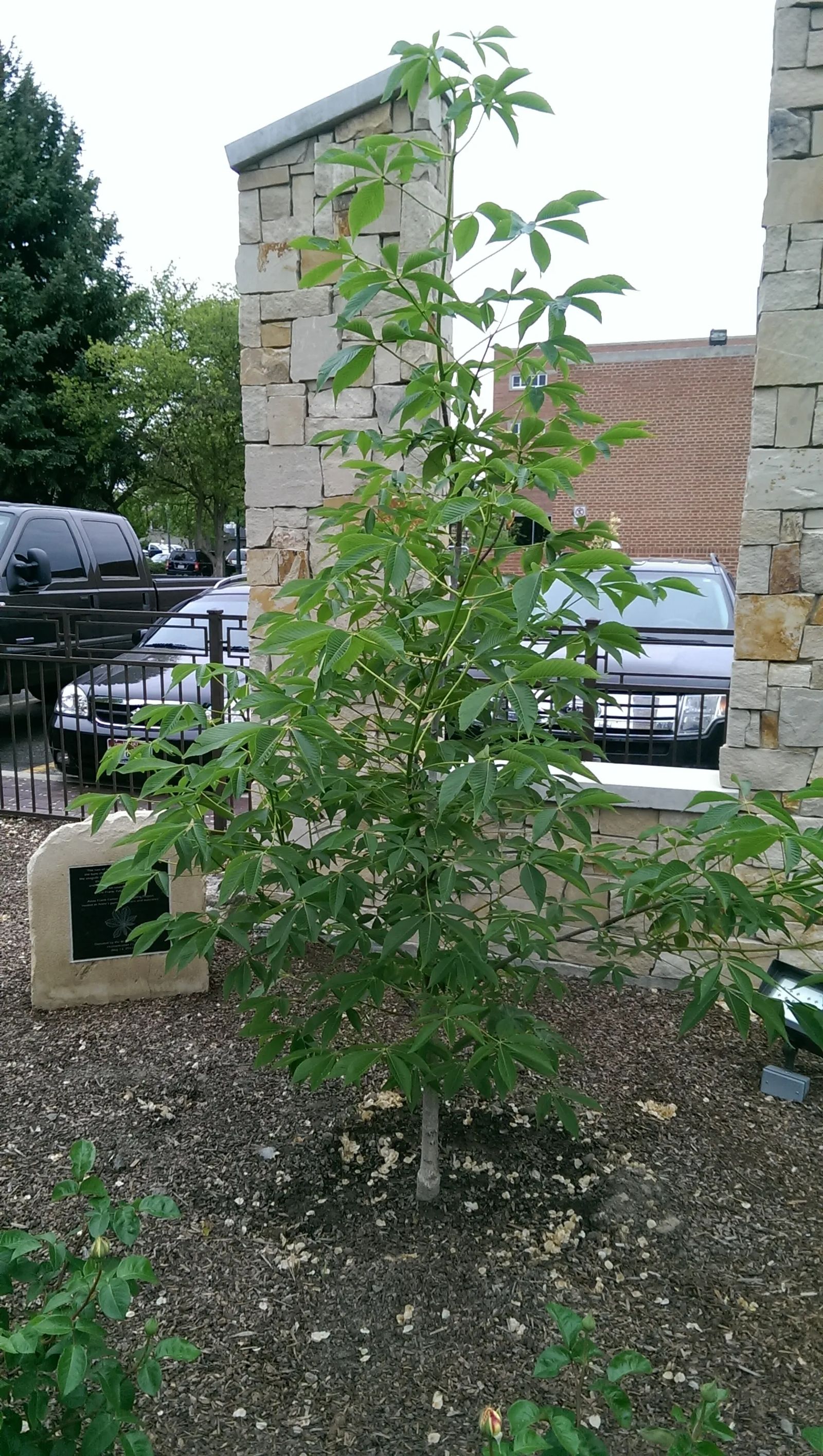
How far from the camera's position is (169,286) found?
2814 cm

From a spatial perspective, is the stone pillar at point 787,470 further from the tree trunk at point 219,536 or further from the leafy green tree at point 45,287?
the tree trunk at point 219,536

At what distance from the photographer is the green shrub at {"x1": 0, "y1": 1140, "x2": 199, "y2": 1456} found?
167 centimetres

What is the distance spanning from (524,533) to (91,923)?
250 cm

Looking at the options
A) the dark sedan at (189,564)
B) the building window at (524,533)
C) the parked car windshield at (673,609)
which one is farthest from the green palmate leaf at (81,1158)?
the dark sedan at (189,564)

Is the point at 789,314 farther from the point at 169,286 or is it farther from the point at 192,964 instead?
the point at 169,286

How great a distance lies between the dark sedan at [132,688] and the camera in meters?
7.54

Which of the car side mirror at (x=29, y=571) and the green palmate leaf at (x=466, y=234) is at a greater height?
the green palmate leaf at (x=466, y=234)

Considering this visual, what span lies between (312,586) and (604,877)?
275 centimetres

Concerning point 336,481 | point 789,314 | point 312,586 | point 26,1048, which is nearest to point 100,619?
point 336,481

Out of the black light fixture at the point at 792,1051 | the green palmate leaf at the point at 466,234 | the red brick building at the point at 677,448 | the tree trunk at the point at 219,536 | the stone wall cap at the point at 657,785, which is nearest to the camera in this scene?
the green palmate leaf at the point at 466,234

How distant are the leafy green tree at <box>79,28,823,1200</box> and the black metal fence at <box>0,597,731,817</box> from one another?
1.25m

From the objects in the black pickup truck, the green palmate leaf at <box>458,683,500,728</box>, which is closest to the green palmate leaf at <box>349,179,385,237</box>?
the green palmate leaf at <box>458,683,500,728</box>

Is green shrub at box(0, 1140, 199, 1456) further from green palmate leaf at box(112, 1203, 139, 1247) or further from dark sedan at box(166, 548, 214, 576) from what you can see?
dark sedan at box(166, 548, 214, 576)

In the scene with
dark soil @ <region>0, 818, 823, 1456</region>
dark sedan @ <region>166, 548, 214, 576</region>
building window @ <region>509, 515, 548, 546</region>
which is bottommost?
dark sedan @ <region>166, 548, 214, 576</region>
